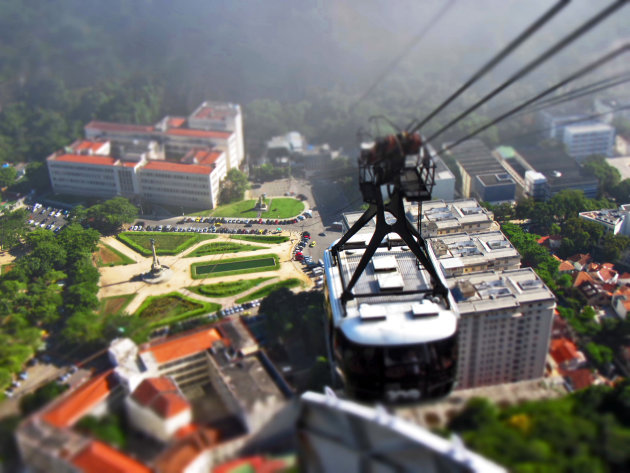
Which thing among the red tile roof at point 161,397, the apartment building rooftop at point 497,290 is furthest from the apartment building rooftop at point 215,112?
the red tile roof at point 161,397

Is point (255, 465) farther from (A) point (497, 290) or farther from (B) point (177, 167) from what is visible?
(B) point (177, 167)

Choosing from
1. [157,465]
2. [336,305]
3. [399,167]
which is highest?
[399,167]

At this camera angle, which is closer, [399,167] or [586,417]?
[586,417]

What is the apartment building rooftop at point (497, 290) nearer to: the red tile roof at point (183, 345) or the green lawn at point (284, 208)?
the red tile roof at point (183, 345)

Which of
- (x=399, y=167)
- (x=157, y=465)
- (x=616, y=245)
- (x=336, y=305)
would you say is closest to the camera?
(x=157, y=465)

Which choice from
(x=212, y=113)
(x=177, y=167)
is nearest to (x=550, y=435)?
(x=177, y=167)

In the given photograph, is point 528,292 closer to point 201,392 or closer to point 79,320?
point 201,392

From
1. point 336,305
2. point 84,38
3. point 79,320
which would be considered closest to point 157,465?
point 336,305
